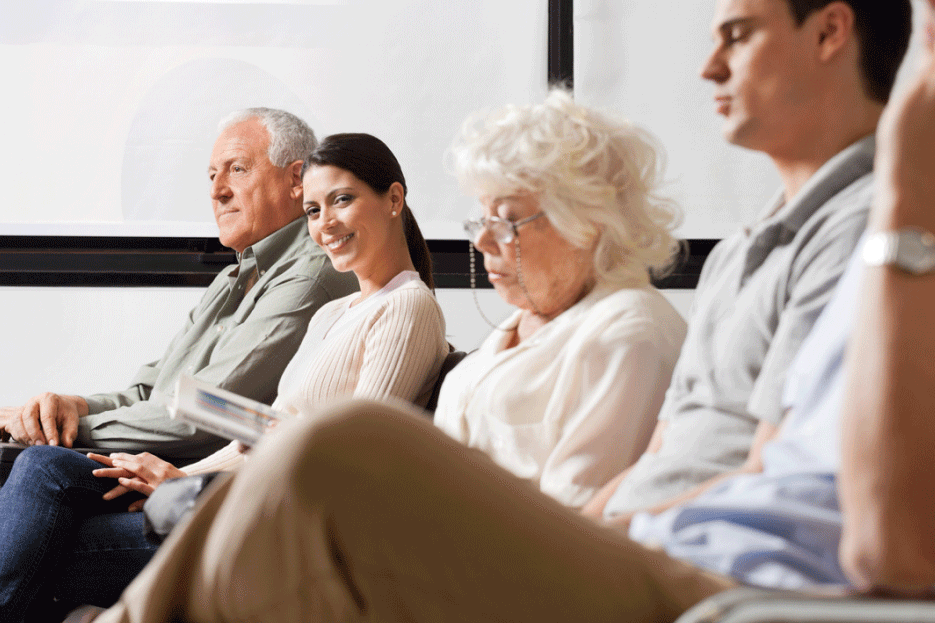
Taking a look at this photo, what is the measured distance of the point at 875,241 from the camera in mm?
733

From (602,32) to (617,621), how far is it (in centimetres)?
297

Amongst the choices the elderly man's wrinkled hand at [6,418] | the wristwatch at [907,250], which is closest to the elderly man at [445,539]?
the wristwatch at [907,250]

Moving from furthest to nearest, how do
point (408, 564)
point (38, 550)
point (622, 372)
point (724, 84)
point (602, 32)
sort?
point (602, 32)
point (38, 550)
point (622, 372)
point (724, 84)
point (408, 564)

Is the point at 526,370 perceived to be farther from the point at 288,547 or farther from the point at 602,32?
the point at 602,32

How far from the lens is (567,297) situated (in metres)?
1.65

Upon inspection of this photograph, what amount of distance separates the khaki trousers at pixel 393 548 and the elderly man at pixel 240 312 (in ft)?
4.73

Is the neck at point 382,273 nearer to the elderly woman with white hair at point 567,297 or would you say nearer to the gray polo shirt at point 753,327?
the elderly woman with white hair at point 567,297

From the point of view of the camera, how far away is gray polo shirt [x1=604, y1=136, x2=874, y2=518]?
1.01m

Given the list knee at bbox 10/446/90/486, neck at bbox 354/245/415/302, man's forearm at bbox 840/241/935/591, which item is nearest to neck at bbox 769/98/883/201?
man's forearm at bbox 840/241/935/591

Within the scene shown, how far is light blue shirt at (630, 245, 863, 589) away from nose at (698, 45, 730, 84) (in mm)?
437

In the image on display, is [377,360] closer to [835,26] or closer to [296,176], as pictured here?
[296,176]

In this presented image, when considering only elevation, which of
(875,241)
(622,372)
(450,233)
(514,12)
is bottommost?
(450,233)

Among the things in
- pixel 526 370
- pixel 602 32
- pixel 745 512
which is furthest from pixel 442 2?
pixel 745 512

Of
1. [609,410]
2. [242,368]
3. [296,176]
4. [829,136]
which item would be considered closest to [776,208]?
[829,136]
